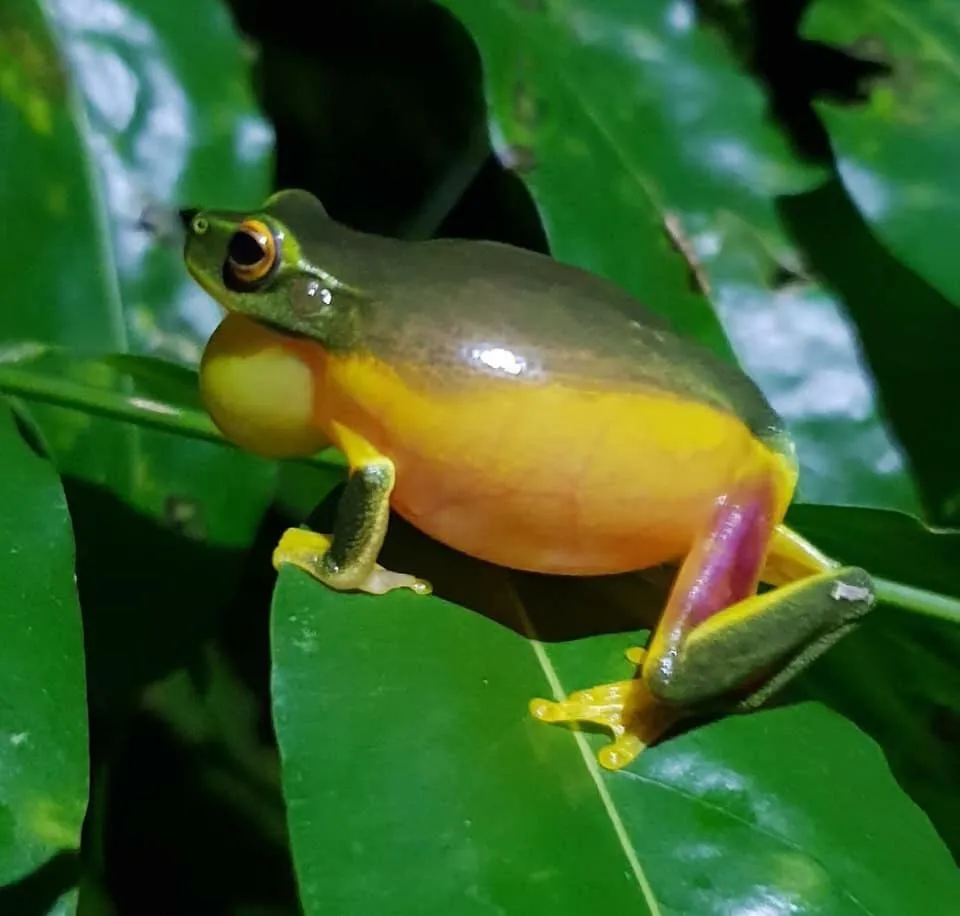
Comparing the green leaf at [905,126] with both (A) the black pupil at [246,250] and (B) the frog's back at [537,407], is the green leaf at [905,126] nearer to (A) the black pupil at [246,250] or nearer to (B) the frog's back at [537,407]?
(B) the frog's back at [537,407]

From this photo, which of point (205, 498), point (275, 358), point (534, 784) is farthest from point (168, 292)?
point (534, 784)

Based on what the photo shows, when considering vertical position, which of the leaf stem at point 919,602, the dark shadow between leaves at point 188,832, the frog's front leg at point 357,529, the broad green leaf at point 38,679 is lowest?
the dark shadow between leaves at point 188,832

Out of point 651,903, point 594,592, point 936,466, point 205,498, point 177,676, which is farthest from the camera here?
point 177,676

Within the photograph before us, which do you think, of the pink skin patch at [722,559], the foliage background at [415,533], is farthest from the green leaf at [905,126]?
the pink skin patch at [722,559]

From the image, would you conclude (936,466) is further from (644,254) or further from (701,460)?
(701,460)

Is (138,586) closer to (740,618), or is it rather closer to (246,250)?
(246,250)
